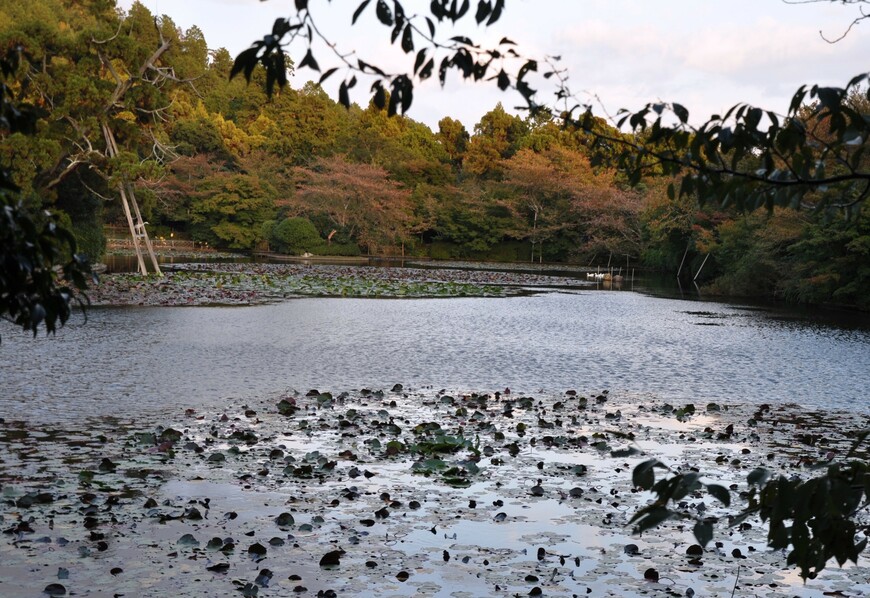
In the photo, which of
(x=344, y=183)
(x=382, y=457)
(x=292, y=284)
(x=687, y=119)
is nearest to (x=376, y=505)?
(x=382, y=457)

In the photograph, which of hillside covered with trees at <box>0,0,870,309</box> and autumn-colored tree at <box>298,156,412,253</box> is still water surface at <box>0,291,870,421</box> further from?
autumn-colored tree at <box>298,156,412,253</box>

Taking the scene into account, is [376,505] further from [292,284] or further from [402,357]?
[292,284]

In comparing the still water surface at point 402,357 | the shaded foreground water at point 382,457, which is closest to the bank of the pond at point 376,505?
the shaded foreground water at point 382,457

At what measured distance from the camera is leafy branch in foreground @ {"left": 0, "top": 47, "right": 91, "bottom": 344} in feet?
6.72

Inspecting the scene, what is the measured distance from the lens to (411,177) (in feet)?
176

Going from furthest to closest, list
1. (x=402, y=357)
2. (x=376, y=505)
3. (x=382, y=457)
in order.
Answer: (x=402, y=357), (x=382, y=457), (x=376, y=505)

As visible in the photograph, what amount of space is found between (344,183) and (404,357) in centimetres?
3667

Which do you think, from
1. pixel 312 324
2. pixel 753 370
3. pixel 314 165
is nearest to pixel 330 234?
pixel 314 165

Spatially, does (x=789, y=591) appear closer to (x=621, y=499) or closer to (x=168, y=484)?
(x=621, y=499)

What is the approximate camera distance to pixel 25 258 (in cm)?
206

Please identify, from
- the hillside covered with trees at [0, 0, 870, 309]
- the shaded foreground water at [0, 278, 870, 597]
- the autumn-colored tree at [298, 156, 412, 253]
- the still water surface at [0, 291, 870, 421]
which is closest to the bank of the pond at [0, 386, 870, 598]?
the shaded foreground water at [0, 278, 870, 597]

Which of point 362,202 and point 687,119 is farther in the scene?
point 362,202

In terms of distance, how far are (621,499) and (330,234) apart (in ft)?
145

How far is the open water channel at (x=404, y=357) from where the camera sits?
9.13 meters
